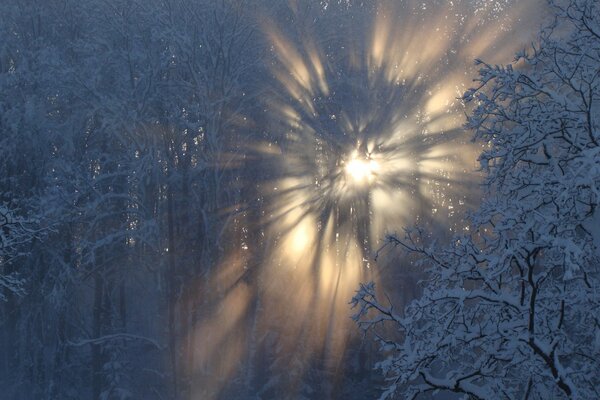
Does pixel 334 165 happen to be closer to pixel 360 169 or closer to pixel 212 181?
pixel 360 169

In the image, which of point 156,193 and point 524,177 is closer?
point 524,177

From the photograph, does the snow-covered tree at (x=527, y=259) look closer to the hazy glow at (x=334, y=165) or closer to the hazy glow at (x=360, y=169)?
the hazy glow at (x=360, y=169)

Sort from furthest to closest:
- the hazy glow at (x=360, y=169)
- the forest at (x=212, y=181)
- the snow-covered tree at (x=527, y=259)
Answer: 1. the hazy glow at (x=360, y=169)
2. the forest at (x=212, y=181)
3. the snow-covered tree at (x=527, y=259)

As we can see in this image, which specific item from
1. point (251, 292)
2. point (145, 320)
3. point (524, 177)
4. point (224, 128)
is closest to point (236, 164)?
point (224, 128)

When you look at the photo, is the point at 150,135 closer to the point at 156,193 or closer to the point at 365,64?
the point at 156,193

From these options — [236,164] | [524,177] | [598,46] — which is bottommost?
[524,177]

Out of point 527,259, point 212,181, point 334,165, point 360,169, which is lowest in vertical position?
point 527,259

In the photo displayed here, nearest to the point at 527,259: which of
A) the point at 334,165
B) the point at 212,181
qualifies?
the point at 334,165

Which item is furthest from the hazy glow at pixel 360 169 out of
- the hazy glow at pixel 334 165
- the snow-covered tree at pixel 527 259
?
the snow-covered tree at pixel 527 259

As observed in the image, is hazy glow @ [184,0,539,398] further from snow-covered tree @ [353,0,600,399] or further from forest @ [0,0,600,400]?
snow-covered tree @ [353,0,600,399]

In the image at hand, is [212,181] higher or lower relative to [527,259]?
higher

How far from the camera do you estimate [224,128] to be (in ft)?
73.5

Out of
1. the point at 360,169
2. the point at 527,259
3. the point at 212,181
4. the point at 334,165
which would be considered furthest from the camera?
the point at 212,181

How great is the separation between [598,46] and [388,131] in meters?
16.2
